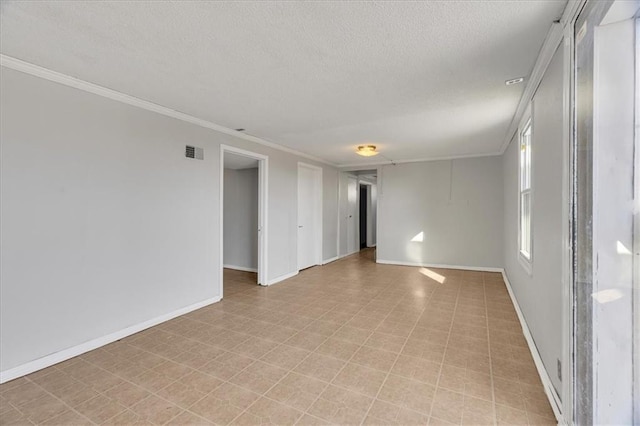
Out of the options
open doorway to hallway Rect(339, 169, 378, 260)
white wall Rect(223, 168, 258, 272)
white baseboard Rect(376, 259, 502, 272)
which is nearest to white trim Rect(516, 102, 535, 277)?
white baseboard Rect(376, 259, 502, 272)

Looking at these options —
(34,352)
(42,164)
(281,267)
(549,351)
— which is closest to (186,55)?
(42,164)

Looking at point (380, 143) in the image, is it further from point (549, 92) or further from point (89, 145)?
point (89, 145)

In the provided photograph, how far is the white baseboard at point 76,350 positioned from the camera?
2.18 metres

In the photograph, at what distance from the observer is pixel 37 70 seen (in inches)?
90.4

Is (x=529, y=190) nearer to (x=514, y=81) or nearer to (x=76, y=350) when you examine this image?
(x=514, y=81)

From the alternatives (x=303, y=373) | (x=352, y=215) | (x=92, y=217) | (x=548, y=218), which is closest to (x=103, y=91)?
(x=92, y=217)

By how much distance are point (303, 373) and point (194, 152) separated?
2.83m

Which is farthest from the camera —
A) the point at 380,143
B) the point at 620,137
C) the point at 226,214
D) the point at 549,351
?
the point at 226,214

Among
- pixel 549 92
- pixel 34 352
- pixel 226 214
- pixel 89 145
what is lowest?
pixel 34 352

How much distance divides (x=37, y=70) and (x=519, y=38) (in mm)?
3620

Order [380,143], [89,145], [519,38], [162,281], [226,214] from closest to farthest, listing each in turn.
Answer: [519,38] → [89,145] → [162,281] → [380,143] → [226,214]

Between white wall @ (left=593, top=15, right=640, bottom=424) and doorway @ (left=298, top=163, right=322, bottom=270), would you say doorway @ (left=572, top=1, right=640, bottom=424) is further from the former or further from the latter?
doorway @ (left=298, top=163, right=322, bottom=270)

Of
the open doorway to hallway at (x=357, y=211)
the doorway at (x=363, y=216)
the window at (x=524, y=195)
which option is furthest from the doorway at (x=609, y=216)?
the doorway at (x=363, y=216)

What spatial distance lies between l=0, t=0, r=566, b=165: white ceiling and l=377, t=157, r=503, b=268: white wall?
276 cm
